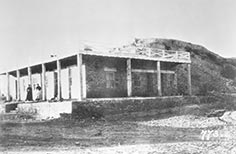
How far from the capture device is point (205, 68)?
36.8 metres

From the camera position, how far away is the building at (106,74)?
19.9 metres

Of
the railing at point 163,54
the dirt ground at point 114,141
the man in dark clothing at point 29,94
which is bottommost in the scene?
the dirt ground at point 114,141

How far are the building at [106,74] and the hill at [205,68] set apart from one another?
8.94 metres

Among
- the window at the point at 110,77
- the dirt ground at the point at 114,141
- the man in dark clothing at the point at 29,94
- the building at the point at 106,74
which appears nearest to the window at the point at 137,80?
the building at the point at 106,74

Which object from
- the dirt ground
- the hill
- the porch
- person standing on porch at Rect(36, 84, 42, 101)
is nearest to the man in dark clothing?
person standing on porch at Rect(36, 84, 42, 101)

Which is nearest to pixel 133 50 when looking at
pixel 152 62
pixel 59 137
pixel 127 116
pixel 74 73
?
pixel 152 62

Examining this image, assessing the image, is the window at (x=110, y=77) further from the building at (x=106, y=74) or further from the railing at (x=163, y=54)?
the railing at (x=163, y=54)

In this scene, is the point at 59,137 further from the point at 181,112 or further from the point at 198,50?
the point at 198,50

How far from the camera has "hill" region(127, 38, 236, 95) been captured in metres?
34.9

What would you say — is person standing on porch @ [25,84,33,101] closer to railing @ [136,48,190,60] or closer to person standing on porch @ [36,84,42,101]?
person standing on porch @ [36,84,42,101]

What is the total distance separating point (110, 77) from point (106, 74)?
1.31 feet

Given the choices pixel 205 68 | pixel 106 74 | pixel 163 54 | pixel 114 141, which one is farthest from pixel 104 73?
pixel 205 68

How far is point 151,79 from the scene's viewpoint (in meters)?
24.5

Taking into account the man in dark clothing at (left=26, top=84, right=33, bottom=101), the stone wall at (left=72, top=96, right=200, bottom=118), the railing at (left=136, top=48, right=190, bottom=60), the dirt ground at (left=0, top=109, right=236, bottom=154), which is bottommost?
the dirt ground at (left=0, top=109, right=236, bottom=154)
